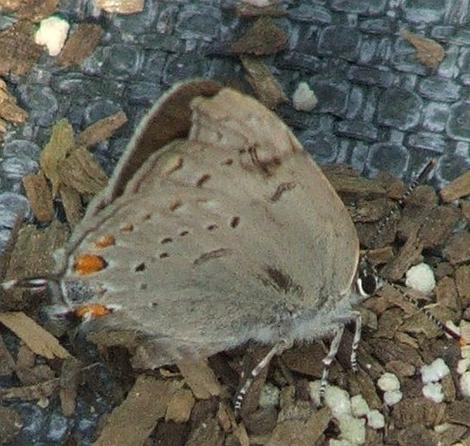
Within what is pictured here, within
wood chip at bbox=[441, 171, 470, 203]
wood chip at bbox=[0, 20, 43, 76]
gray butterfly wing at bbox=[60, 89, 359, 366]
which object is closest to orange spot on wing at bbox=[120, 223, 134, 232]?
gray butterfly wing at bbox=[60, 89, 359, 366]

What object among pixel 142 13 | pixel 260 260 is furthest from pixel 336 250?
pixel 142 13

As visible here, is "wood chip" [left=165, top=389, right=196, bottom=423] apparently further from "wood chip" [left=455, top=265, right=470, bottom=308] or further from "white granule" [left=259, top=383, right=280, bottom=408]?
"wood chip" [left=455, top=265, right=470, bottom=308]

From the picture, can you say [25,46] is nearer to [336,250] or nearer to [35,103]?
[35,103]

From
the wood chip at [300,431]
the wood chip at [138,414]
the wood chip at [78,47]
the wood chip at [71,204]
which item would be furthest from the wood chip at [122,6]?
the wood chip at [300,431]

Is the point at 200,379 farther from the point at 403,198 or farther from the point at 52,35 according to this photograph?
the point at 52,35

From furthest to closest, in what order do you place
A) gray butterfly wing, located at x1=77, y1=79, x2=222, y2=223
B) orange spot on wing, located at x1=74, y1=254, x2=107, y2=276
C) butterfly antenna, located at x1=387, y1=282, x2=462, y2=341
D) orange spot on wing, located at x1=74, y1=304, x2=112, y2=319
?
butterfly antenna, located at x1=387, y1=282, x2=462, y2=341
orange spot on wing, located at x1=74, y1=304, x2=112, y2=319
orange spot on wing, located at x1=74, y1=254, x2=107, y2=276
gray butterfly wing, located at x1=77, y1=79, x2=222, y2=223

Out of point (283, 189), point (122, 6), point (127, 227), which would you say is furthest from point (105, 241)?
point (122, 6)
